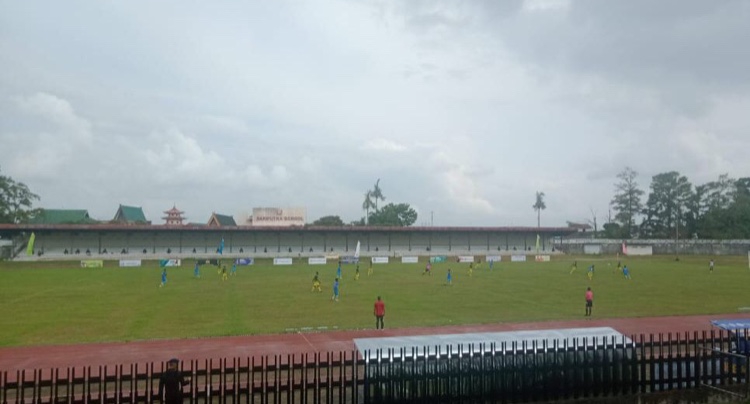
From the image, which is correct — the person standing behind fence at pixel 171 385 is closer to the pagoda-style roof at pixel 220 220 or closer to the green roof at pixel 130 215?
the pagoda-style roof at pixel 220 220

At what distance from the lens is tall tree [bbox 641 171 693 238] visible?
4085 inches

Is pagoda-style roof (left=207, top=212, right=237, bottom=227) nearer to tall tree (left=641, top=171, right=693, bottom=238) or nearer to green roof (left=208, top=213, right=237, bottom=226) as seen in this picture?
green roof (left=208, top=213, right=237, bottom=226)

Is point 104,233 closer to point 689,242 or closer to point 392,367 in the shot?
point 392,367

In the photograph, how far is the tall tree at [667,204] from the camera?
340 feet

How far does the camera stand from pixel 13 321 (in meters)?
A: 21.6

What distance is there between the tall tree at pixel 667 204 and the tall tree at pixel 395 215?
46.7 m

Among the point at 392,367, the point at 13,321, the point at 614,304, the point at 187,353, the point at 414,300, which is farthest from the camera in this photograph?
the point at 414,300

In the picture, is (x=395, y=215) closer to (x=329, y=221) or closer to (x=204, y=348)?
(x=329, y=221)

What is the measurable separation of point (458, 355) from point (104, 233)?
78.5 meters

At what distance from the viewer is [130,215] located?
119 m

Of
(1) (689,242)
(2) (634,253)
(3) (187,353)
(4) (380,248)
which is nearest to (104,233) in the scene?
(4) (380,248)

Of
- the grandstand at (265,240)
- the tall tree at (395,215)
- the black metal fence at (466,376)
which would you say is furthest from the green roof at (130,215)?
the black metal fence at (466,376)

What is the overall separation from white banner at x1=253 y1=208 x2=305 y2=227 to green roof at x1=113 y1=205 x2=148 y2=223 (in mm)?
33870

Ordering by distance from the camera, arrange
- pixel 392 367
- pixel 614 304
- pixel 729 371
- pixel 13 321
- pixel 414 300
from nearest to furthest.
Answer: pixel 392 367 < pixel 729 371 < pixel 13 321 < pixel 614 304 < pixel 414 300
